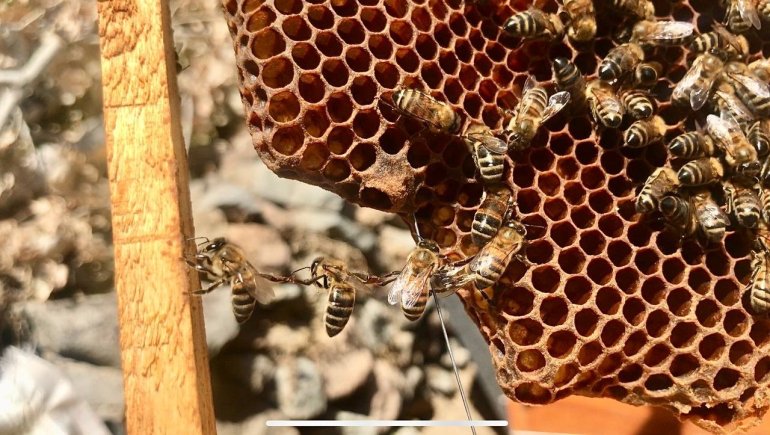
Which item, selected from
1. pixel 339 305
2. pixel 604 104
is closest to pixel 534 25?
pixel 604 104

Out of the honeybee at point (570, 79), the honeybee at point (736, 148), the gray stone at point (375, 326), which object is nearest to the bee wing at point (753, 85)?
the honeybee at point (736, 148)

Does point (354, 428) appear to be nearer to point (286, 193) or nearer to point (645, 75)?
point (286, 193)

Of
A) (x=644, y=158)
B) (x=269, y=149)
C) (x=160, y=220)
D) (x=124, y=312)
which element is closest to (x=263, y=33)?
(x=269, y=149)

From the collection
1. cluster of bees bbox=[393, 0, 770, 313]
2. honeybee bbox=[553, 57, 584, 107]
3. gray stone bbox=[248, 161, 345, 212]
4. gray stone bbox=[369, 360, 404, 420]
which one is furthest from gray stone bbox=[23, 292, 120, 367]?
honeybee bbox=[553, 57, 584, 107]

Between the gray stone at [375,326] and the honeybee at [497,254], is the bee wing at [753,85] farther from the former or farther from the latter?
the gray stone at [375,326]

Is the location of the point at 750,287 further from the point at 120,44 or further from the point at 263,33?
the point at 120,44
